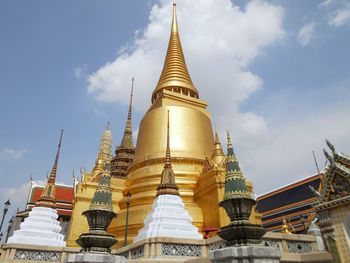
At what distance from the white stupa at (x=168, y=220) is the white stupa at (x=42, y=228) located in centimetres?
397

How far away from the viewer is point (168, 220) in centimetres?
998

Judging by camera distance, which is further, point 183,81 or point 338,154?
point 183,81

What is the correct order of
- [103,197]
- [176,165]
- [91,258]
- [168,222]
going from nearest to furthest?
[91,258], [103,197], [168,222], [176,165]

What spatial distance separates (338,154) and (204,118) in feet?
42.2

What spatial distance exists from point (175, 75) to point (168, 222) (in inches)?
569

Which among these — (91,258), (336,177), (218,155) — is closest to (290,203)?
(218,155)

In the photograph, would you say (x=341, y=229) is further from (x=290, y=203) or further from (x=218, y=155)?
(x=290, y=203)

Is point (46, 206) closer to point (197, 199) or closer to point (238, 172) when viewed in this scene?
point (197, 199)

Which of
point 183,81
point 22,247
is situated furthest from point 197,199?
point 183,81

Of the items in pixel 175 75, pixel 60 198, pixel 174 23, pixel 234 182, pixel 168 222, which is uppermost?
pixel 174 23

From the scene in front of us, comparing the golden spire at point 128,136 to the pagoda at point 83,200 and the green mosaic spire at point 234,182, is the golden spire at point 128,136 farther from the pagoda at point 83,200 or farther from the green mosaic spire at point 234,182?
the green mosaic spire at point 234,182

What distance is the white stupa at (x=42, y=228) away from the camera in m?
11.3

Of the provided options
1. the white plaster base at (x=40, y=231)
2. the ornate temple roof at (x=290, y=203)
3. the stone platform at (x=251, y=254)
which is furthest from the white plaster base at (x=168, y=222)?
the ornate temple roof at (x=290, y=203)

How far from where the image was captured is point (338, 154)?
7.59 metres
